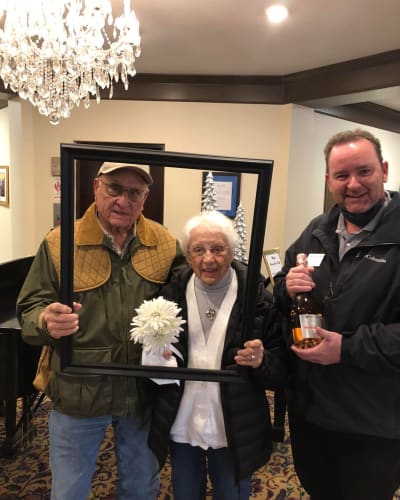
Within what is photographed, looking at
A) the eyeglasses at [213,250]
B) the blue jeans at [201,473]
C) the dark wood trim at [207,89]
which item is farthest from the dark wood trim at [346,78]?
the blue jeans at [201,473]

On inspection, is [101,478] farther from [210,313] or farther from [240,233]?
[240,233]

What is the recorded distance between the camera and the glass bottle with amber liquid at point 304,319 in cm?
115

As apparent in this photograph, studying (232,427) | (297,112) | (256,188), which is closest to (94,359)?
(232,427)

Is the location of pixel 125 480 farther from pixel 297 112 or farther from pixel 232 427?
pixel 297 112

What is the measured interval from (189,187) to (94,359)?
1.99ft

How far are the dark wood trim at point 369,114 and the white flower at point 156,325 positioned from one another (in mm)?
4346

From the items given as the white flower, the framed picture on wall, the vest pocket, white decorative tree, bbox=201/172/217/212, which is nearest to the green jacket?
the vest pocket

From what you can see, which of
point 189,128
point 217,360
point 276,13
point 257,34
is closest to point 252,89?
point 189,128

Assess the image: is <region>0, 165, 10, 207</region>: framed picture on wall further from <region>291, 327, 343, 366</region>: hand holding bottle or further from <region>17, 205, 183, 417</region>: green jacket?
<region>291, 327, 343, 366</region>: hand holding bottle

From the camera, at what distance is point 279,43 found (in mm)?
3131

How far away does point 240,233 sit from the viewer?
1.25 m

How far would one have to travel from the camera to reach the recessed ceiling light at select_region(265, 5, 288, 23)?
2514 mm

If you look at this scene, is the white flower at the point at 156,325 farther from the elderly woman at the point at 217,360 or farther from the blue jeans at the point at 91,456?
the blue jeans at the point at 91,456

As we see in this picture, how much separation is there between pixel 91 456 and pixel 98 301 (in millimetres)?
571
